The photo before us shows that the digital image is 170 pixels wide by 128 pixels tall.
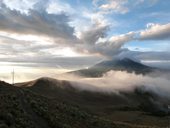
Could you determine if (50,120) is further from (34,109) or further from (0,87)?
(0,87)

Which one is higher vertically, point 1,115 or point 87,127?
point 1,115

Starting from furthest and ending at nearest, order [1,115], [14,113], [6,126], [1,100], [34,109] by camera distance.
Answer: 1. [34,109]
2. [1,100]
3. [14,113]
4. [1,115]
5. [6,126]

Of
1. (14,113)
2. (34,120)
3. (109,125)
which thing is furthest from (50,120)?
(109,125)

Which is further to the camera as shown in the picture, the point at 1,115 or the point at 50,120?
the point at 50,120

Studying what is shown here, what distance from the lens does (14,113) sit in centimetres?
5575

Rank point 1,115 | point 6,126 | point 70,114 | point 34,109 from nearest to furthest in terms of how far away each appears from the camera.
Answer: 1. point 6,126
2. point 1,115
3. point 34,109
4. point 70,114

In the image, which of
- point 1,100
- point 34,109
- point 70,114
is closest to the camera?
point 1,100

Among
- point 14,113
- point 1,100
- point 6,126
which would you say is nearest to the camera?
point 6,126

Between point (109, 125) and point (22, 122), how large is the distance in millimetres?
26306

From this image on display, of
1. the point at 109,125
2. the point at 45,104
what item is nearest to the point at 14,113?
the point at 45,104

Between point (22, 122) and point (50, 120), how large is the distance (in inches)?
358

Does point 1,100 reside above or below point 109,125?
above

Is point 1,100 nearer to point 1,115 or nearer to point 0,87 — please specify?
point 1,115

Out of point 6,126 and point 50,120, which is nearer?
point 6,126
